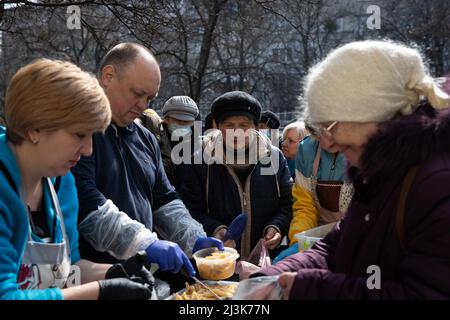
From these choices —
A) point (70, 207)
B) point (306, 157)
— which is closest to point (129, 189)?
point (70, 207)

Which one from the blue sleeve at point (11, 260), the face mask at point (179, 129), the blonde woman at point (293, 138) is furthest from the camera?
the blonde woman at point (293, 138)

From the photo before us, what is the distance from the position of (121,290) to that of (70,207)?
447mm

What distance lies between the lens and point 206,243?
2.21 m

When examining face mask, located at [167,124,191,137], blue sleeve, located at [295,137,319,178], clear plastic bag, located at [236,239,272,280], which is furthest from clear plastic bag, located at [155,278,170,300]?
face mask, located at [167,124,191,137]

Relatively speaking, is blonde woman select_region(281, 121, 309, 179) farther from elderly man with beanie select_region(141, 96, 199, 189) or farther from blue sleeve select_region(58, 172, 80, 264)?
blue sleeve select_region(58, 172, 80, 264)

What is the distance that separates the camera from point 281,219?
2.92m

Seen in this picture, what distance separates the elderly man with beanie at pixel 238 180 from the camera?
2.89 metres

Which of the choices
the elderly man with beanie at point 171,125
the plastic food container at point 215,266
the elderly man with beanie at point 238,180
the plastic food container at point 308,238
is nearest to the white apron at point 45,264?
the plastic food container at point 215,266

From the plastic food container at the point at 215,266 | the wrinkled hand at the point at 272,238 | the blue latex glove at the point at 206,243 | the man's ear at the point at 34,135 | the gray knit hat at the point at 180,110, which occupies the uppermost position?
the gray knit hat at the point at 180,110

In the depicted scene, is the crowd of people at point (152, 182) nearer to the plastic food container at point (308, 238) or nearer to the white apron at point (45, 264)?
the white apron at point (45, 264)

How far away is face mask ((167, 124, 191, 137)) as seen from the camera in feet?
13.5

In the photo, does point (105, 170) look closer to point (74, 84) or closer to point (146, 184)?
point (146, 184)

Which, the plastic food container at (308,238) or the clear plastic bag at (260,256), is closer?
the plastic food container at (308,238)

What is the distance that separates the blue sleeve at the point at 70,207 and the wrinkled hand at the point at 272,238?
1.29 metres
